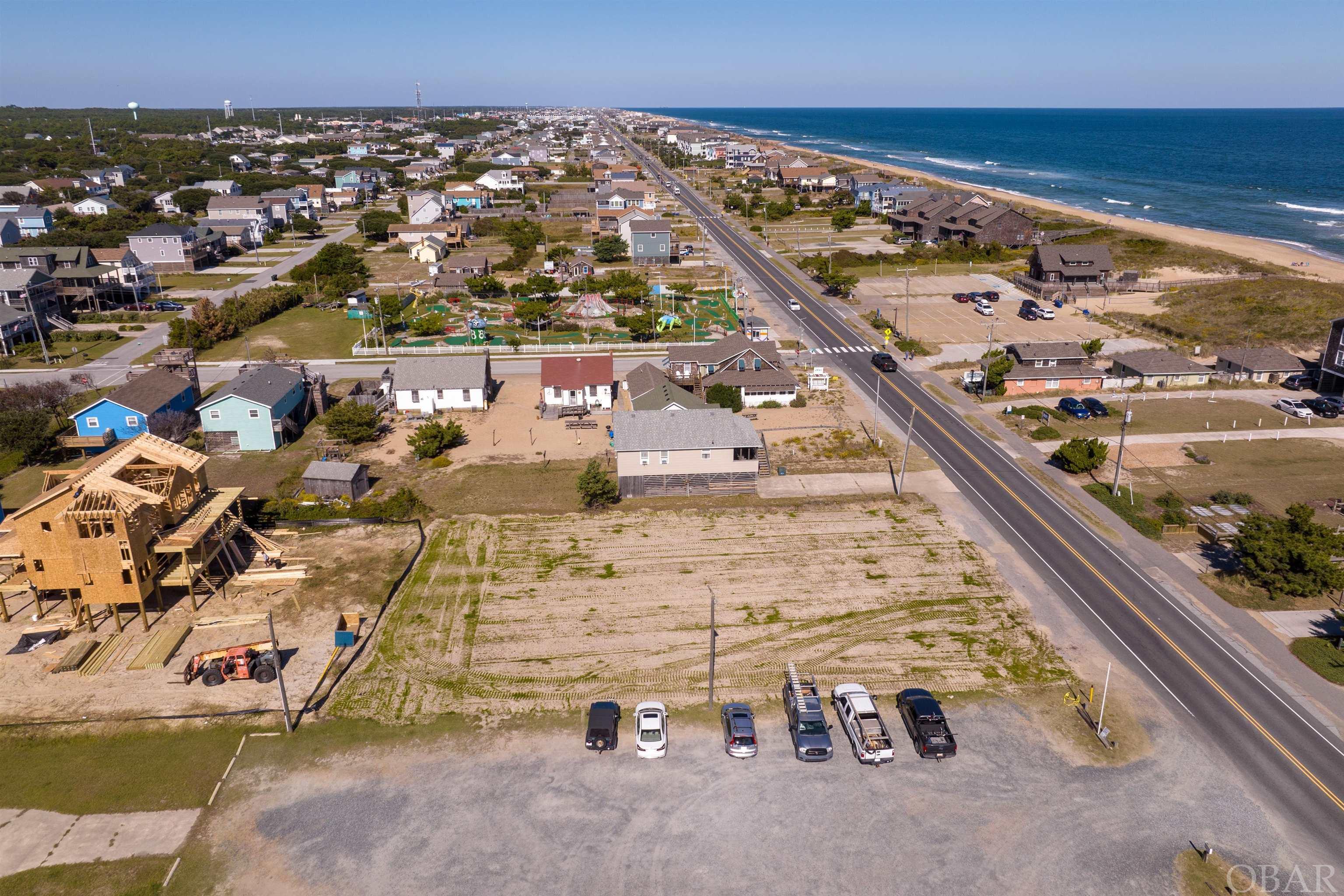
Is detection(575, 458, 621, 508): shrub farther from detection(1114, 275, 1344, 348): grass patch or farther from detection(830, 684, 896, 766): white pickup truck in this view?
detection(1114, 275, 1344, 348): grass patch

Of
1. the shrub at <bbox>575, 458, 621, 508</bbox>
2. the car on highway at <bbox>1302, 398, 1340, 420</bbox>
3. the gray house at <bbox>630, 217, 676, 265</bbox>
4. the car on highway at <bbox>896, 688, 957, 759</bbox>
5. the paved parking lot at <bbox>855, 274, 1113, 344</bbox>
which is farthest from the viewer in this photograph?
the gray house at <bbox>630, 217, 676, 265</bbox>

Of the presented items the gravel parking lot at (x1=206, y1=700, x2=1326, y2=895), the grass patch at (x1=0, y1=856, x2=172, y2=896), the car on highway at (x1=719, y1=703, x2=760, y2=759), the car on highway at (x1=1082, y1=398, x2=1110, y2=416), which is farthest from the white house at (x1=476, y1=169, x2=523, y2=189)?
the grass patch at (x1=0, y1=856, x2=172, y2=896)

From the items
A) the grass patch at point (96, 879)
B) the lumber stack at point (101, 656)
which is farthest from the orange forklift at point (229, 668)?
the grass patch at point (96, 879)

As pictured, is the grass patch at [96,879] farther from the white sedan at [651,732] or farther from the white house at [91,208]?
the white house at [91,208]

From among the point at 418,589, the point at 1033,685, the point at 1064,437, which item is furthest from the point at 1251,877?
the point at 1064,437

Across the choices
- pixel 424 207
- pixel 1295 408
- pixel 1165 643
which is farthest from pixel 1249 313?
pixel 424 207

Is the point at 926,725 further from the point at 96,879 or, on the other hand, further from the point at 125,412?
the point at 125,412
